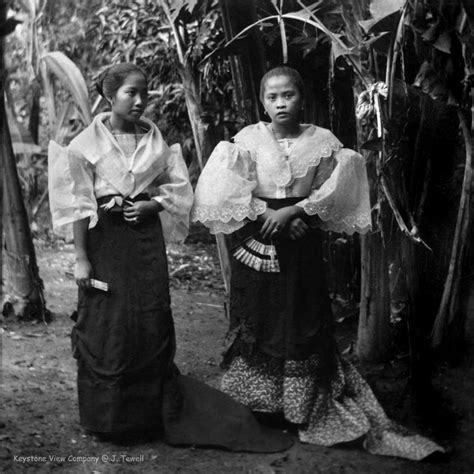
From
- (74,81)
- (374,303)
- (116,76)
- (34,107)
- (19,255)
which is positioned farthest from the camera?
(34,107)

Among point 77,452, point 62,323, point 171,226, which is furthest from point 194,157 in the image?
point 77,452

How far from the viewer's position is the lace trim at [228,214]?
245 centimetres

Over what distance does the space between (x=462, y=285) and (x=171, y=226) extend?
46.3 inches

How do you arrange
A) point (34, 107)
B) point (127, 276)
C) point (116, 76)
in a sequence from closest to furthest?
point (116, 76) < point (127, 276) < point (34, 107)

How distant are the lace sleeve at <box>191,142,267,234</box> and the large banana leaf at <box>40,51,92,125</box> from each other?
191 centimetres

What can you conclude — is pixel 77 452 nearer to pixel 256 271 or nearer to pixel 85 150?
pixel 256 271

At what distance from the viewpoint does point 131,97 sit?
2422mm

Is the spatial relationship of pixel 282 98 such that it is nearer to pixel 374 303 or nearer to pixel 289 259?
pixel 289 259

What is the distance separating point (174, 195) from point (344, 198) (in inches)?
24.3

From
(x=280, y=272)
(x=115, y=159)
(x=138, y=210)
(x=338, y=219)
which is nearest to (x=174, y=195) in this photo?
(x=138, y=210)

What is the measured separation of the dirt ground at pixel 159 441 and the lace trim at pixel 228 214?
2.66ft

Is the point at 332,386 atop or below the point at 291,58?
below

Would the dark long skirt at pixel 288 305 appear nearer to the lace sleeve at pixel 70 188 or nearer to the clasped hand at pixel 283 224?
the clasped hand at pixel 283 224

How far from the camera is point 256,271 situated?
2.58 m
